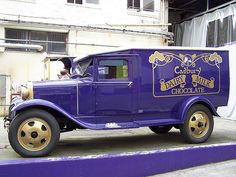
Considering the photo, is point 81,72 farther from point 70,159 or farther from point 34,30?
point 34,30

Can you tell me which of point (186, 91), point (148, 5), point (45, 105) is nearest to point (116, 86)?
point (45, 105)

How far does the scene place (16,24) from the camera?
15.5m

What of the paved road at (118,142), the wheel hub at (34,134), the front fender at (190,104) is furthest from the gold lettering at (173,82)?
the wheel hub at (34,134)

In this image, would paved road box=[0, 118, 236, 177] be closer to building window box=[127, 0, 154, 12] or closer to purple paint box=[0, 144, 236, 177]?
purple paint box=[0, 144, 236, 177]

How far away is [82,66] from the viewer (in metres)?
8.07

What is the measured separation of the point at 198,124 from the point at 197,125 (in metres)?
0.03

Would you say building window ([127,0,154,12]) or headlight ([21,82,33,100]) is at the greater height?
building window ([127,0,154,12])

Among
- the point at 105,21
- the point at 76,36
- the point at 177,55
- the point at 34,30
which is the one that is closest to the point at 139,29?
the point at 105,21

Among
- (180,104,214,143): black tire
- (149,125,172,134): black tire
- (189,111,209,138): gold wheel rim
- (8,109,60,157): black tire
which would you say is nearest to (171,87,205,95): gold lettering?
(180,104,214,143): black tire

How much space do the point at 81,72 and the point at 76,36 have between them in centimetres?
881

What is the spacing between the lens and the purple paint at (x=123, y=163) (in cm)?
565

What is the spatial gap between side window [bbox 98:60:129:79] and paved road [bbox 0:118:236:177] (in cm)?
140

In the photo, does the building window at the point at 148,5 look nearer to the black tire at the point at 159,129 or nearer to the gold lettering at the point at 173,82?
the black tire at the point at 159,129

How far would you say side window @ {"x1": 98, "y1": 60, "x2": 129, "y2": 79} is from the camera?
7.64 m
